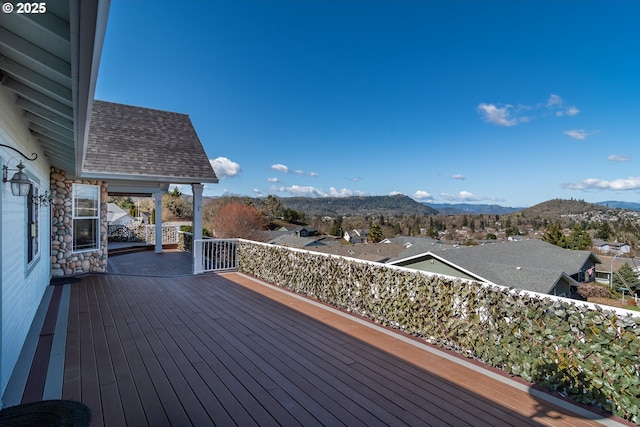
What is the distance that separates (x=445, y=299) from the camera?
12.9 ft

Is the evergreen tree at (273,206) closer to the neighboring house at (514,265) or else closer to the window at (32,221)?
the neighboring house at (514,265)

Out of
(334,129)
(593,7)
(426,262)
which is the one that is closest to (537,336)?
(593,7)

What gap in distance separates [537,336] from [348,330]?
229 centimetres

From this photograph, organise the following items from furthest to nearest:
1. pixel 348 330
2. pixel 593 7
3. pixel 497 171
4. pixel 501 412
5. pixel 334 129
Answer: pixel 497 171 → pixel 334 129 → pixel 593 7 → pixel 348 330 → pixel 501 412

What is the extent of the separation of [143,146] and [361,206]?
2565 inches

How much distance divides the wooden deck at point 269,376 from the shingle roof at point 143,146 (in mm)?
3834

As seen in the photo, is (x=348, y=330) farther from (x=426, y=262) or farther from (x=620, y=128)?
(x=620, y=128)

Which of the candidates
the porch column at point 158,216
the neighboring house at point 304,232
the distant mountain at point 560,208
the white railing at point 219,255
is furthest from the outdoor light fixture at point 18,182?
the distant mountain at point 560,208

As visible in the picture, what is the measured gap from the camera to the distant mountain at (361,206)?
212 feet

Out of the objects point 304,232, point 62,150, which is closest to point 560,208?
point 304,232

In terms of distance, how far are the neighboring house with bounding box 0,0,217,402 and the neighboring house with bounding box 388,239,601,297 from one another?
40.5 feet

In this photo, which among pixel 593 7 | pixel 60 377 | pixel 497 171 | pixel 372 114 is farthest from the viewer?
pixel 497 171

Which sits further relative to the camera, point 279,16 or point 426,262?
point 426,262

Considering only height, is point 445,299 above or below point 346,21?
below
